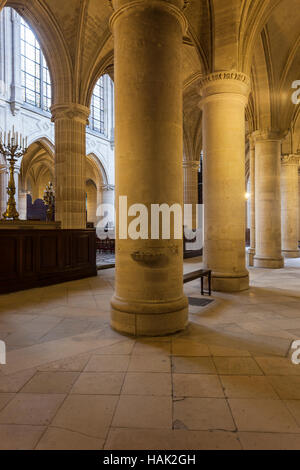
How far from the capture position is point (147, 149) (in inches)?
166

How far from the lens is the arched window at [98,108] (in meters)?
23.4

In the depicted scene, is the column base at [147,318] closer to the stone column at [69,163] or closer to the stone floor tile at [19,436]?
the stone floor tile at [19,436]

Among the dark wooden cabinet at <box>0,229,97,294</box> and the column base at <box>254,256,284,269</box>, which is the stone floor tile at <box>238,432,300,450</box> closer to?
the dark wooden cabinet at <box>0,229,97,294</box>

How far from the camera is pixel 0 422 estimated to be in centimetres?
231

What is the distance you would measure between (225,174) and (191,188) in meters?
12.1

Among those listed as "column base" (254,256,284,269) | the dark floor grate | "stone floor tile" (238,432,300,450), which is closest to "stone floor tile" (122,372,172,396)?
"stone floor tile" (238,432,300,450)

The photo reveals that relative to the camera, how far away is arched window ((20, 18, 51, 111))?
18.9m

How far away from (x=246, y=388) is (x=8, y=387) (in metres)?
2.17

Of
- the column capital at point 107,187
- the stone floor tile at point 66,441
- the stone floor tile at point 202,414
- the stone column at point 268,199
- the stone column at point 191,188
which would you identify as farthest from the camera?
the column capital at point 107,187

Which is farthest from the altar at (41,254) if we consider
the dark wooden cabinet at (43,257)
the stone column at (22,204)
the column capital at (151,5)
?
the stone column at (22,204)

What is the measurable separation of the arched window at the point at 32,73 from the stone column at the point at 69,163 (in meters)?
10.3

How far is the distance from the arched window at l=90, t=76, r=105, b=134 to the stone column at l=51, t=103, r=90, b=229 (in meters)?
13.3

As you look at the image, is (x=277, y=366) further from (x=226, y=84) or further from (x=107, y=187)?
(x=107, y=187)
